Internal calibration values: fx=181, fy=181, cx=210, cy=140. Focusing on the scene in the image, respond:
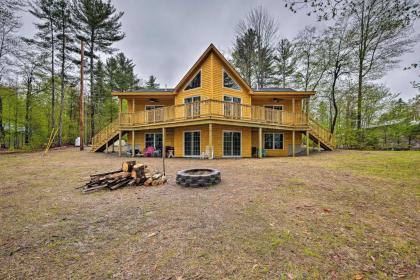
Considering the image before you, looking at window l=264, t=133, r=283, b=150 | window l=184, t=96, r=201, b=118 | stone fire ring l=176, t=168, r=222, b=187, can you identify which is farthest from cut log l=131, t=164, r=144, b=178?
window l=264, t=133, r=283, b=150

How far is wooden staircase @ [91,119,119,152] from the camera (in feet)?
47.1

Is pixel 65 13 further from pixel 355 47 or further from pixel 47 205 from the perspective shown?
pixel 355 47

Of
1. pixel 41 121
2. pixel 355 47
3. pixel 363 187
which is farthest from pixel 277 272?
pixel 41 121

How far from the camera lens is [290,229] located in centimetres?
299

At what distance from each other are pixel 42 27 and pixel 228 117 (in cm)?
1992

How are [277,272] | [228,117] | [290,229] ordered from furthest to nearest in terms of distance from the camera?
[228,117] → [290,229] → [277,272]

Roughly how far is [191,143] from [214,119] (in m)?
3.61

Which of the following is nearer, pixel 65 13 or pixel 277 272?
pixel 277 272

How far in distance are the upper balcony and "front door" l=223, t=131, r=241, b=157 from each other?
1.56 metres

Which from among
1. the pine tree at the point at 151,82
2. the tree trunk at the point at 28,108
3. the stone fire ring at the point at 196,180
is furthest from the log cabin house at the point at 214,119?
the pine tree at the point at 151,82

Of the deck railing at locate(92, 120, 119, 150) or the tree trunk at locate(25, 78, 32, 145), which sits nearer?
the deck railing at locate(92, 120, 119, 150)

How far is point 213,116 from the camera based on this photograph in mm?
10469

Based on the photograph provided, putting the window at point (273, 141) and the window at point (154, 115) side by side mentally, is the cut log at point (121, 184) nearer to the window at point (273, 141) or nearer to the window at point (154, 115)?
the window at point (154, 115)

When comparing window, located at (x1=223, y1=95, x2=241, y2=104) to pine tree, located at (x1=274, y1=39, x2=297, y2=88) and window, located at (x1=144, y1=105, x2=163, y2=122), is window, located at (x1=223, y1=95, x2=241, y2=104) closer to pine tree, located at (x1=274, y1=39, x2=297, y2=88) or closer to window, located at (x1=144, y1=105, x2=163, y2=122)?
window, located at (x1=144, y1=105, x2=163, y2=122)
